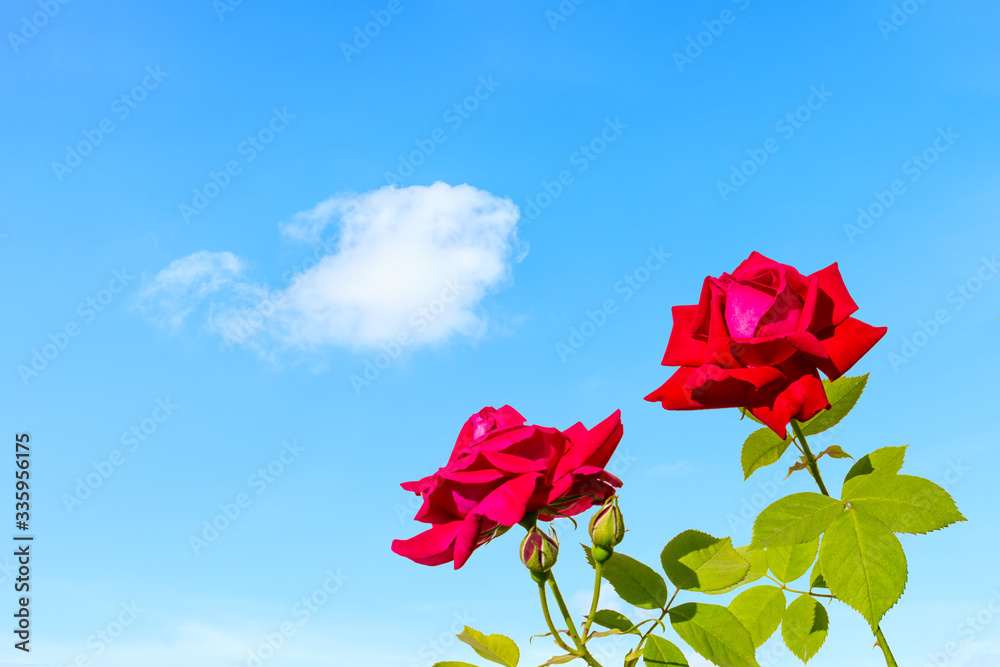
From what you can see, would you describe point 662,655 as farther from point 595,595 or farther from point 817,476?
point 817,476

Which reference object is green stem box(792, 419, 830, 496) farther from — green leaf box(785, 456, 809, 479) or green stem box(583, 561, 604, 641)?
green stem box(583, 561, 604, 641)

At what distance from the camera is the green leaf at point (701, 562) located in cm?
194

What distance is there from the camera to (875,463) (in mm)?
1892

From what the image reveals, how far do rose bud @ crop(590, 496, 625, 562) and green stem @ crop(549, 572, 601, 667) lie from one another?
0.39 feet

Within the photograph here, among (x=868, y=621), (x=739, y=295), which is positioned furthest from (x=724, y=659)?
(x=739, y=295)

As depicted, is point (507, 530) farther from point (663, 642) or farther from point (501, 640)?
point (663, 642)

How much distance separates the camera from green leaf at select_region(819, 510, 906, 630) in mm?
1702

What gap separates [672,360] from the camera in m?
2.02

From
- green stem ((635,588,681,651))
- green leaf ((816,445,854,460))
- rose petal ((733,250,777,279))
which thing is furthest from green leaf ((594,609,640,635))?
rose petal ((733,250,777,279))

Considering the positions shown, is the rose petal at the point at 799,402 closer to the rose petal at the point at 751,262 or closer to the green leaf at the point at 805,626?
the rose petal at the point at 751,262

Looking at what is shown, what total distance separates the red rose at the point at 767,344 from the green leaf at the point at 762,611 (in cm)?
63

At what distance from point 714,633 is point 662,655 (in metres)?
0.14

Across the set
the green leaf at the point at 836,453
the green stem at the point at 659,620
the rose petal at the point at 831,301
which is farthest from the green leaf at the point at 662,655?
the rose petal at the point at 831,301

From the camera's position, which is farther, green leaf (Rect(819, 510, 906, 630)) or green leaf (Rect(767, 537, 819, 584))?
green leaf (Rect(767, 537, 819, 584))
